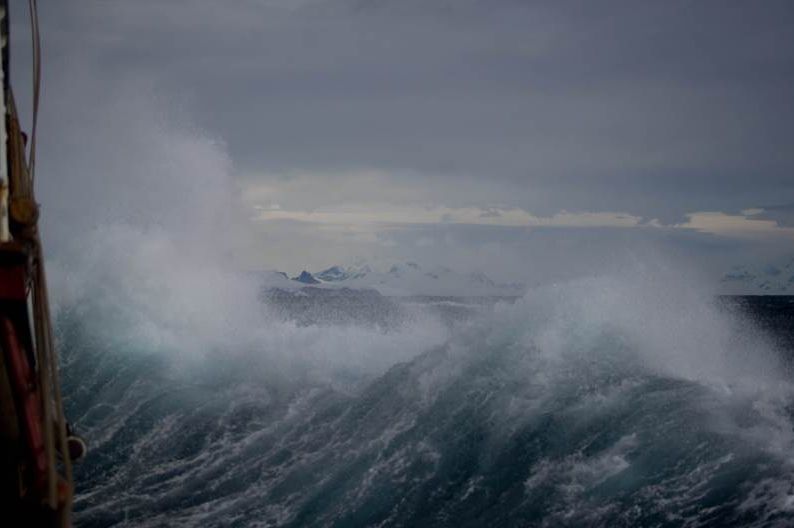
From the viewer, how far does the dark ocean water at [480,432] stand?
10727mm

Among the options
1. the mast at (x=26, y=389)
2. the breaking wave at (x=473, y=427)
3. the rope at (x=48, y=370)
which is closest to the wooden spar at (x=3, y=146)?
the mast at (x=26, y=389)

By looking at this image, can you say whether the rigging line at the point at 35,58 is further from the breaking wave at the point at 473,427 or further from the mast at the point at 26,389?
the breaking wave at the point at 473,427

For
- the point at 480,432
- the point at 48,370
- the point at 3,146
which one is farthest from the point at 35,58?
the point at 480,432

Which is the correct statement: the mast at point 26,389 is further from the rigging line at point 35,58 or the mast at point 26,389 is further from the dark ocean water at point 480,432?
the dark ocean water at point 480,432

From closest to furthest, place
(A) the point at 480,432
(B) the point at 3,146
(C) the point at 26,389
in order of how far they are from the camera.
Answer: (C) the point at 26,389
(B) the point at 3,146
(A) the point at 480,432

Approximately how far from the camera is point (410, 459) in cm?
1319

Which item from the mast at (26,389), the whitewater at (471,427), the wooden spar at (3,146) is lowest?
the whitewater at (471,427)

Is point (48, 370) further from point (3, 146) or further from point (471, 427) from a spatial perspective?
point (471, 427)

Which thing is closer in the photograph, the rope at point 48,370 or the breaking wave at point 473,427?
the rope at point 48,370

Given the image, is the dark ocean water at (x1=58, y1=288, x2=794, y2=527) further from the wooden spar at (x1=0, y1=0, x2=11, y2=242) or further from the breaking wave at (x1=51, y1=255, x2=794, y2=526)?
the wooden spar at (x1=0, y1=0, x2=11, y2=242)

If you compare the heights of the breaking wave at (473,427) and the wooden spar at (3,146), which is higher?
the wooden spar at (3,146)

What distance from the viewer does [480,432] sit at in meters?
13.5

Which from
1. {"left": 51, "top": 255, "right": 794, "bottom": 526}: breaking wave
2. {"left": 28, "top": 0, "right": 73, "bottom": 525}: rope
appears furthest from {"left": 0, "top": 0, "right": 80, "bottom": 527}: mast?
{"left": 51, "top": 255, "right": 794, "bottom": 526}: breaking wave

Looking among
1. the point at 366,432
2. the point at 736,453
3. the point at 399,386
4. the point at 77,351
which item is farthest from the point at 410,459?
the point at 77,351
